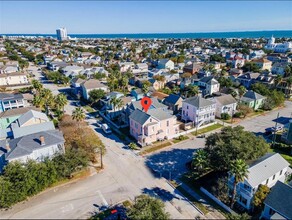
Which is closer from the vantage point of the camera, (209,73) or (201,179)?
(201,179)

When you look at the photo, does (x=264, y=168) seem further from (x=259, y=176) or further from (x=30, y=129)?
(x=30, y=129)

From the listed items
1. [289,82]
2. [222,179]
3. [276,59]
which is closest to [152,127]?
[222,179]

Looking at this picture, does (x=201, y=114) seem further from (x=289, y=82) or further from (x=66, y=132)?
(x=289, y=82)

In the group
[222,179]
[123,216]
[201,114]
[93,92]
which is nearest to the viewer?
[123,216]

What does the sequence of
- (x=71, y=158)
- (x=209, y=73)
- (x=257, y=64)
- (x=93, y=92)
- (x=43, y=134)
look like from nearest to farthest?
(x=71, y=158) < (x=43, y=134) < (x=93, y=92) < (x=209, y=73) < (x=257, y=64)

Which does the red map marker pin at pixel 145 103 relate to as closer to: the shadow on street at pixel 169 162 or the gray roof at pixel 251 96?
the shadow on street at pixel 169 162

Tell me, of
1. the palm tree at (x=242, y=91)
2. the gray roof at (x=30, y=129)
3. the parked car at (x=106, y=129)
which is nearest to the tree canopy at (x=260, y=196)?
the parked car at (x=106, y=129)

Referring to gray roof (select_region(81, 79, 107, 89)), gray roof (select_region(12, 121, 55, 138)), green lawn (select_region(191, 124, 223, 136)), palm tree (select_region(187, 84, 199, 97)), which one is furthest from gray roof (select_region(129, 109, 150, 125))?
gray roof (select_region(81, 79, 107, 89))
